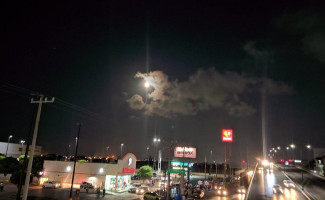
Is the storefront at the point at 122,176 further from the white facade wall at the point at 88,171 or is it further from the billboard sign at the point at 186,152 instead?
the billboard sign at the point at 186,152

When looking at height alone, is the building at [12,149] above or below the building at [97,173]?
above

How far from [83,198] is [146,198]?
32.3ft

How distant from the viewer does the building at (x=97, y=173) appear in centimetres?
4738

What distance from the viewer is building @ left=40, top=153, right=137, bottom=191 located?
47.4 m

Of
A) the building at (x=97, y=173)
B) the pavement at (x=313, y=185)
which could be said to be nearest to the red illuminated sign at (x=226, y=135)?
the pavement at (x=313, y=185)

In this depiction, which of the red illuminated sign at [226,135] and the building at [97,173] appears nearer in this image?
the building at [97,173]

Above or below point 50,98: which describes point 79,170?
below

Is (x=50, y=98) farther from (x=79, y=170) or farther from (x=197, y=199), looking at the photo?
(x=79, y=170)

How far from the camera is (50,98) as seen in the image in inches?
803

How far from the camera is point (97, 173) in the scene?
1901 inches

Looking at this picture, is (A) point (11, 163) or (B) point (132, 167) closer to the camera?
(B) point (132, 167)

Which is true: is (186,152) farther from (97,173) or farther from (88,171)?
(88,171)

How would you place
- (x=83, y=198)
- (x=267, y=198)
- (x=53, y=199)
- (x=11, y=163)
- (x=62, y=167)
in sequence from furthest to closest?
(x=11, y=163) < (x=62, y=167) < (x=267, y=198) < (x=83, y=198) < (x=53, y=199)

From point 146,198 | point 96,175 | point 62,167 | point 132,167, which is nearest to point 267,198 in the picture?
point 146,198
